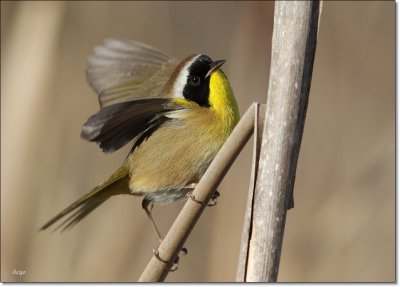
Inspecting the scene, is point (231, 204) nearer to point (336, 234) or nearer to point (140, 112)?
point (336, 234)

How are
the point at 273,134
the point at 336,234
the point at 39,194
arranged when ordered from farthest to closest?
1. the point at 336,234
2. the point at 39,194
3. the point at 273,134

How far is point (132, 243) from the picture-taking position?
2.24 m

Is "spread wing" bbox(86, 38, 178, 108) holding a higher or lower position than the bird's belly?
higher

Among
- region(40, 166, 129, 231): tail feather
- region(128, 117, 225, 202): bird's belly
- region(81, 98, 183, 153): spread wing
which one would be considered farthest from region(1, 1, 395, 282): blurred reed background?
region(81, 98, 183, 153): spread wing

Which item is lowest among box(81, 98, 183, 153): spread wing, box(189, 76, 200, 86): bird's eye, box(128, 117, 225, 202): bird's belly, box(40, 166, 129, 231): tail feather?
box(40, 166, 129, 231): tail feather

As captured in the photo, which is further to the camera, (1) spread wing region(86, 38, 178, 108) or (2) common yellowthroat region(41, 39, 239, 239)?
(1) spread wing region(86, 38, 178, 108)

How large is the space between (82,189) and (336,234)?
1.00 metres

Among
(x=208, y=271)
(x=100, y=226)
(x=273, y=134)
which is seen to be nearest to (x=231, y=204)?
(x=208, y=271)

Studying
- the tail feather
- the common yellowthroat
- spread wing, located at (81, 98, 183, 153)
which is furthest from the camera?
the tail feather

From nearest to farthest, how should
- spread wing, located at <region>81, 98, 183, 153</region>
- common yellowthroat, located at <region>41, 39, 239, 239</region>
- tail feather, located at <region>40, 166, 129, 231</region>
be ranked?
spread wing, located at <region>81, 98, 183, 153</region>
common yellowthroat, located at <region>41, 39, 239, 239</region>
tail feather, located at <region>40, 166, 129, 231</region>

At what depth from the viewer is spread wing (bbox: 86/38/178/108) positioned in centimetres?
215

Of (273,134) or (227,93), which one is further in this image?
(227,93)

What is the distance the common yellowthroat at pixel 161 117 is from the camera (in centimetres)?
200

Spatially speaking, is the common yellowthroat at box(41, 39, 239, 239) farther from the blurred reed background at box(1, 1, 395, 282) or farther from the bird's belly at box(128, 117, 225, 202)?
the blurred reed background at box(1, 1, 395, 282)
